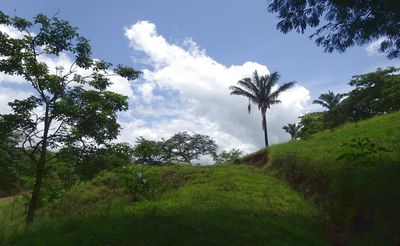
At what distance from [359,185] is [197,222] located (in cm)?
392

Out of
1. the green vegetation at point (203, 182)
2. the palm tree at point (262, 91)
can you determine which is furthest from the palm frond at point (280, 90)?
the green vegetation at point (203, 182)

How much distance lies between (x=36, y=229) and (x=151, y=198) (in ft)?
15.2

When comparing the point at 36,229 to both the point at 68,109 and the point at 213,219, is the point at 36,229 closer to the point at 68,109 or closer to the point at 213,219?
the point at 68,109

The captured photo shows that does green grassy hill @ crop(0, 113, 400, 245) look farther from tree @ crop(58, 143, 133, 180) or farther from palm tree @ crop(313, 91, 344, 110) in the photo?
palm tree @ crop(313, 91, 344, 110)

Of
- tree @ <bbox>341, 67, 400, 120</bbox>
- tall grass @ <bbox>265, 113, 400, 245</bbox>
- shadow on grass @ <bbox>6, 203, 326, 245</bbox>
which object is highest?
tree @ <bbox>341, 67, 400, 120</bbox>

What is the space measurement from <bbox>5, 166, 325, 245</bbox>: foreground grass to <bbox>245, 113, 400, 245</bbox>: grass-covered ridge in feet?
1.98

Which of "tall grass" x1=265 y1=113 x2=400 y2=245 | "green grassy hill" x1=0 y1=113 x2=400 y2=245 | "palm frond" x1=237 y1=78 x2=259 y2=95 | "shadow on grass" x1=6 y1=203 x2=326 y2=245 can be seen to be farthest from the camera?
"palm frond" x1=237 y1=78 x2=259 y2=95

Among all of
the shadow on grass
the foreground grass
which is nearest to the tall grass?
the foreground grass

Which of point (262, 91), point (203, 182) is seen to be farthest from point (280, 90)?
point (203, 182)

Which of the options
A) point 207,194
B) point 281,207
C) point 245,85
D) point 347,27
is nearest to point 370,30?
point 347,27

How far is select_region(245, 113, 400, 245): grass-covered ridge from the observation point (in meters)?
8.10

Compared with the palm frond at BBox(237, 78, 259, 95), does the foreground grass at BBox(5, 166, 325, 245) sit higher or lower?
lower

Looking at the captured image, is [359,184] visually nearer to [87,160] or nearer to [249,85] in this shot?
[87,160]

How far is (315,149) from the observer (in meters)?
16.5
